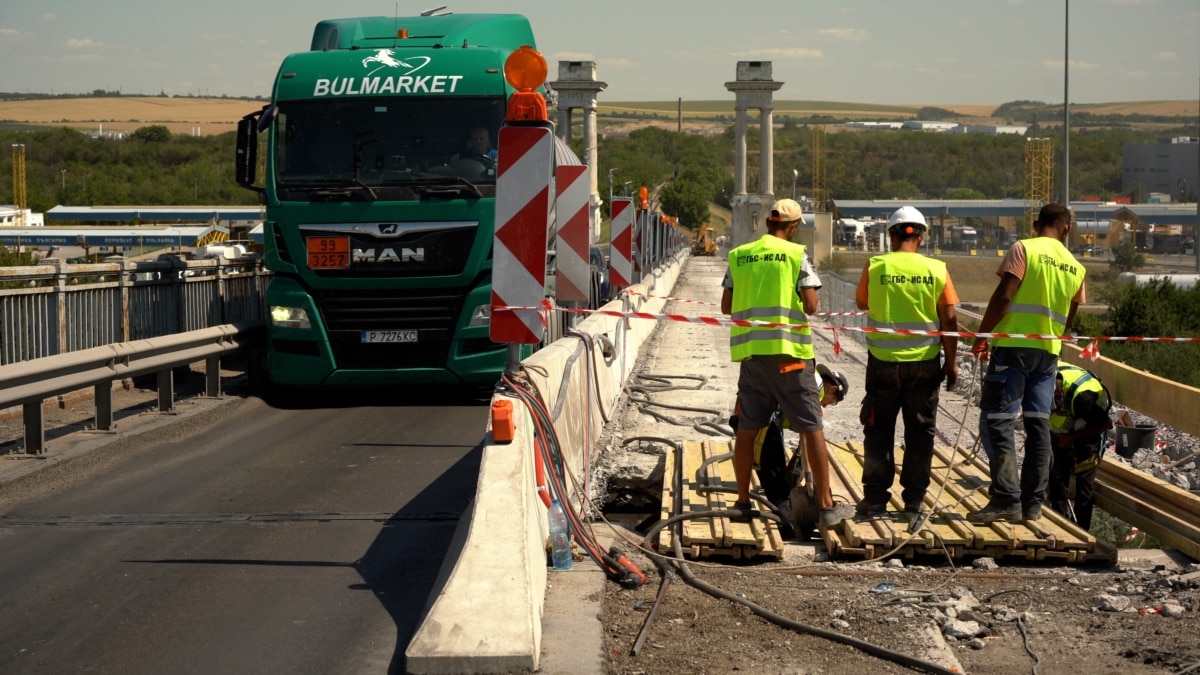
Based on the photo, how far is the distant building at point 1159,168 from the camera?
16838 centimetres

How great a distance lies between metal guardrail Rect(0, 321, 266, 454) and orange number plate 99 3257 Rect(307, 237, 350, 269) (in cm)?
157

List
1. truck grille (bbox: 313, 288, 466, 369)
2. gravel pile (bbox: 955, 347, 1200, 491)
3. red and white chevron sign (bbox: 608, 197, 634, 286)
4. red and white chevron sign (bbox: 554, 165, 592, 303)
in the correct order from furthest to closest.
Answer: red and white chevron sign (bbox: 608, 197, 634, 286)
truck grille (bbox: 313, 288, 466, 369)
gravel pile (bbox: 955, 347, 1200, 491)
red and white chevron sign (bbox: 554, 165, 592, 303)

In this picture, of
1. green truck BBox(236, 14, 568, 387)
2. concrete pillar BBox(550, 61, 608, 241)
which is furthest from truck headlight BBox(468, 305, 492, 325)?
concrete pillar BBox(550, 61, 608, 241)

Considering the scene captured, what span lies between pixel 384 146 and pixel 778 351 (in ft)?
22.0

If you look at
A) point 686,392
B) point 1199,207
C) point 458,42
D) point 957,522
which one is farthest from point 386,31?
A: point 1199,207

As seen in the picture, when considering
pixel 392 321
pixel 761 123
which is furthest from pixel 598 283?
pixel 761 123

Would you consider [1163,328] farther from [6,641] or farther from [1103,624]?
[6,641]

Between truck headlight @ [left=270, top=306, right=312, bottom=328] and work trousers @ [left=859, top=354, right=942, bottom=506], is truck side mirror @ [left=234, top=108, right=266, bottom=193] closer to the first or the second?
truck headlight @ [left=270, top=306, right=312, bottom=328]

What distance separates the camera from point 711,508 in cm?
788

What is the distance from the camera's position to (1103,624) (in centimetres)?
596

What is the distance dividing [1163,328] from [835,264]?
39.3 metres

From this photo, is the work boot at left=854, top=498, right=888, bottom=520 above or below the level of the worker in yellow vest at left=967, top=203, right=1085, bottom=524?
below

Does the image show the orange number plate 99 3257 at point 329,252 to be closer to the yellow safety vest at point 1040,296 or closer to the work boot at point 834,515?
the work boot at point 834,515

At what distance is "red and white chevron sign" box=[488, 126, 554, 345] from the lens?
25.2 feet
